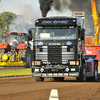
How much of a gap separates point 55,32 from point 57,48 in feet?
2.90

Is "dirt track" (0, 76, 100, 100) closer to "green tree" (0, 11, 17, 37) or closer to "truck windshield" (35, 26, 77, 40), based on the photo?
"truck windshield" (35, 26, 77, 40)

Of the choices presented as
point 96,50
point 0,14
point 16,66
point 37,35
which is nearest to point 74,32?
point 37,35

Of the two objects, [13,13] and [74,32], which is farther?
[13,13]

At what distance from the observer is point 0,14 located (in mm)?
149375

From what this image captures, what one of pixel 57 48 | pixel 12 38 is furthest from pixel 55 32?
pixel 12 38

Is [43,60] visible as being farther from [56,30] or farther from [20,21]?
[20,21]

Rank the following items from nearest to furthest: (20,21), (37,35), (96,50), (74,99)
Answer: (74,99) → (37,35) → (96,50) → (20,21)

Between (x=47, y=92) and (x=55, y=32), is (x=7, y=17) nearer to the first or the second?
(x=55, y=32)

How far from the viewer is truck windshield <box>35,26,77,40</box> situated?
16.9 m

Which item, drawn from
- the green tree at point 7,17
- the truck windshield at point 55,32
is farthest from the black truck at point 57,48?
the green tree at point 7,17

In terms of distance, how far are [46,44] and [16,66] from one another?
14.6m

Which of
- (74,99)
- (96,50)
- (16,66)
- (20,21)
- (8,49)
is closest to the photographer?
(74,99)

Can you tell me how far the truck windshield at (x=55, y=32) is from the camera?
1692 centimetres

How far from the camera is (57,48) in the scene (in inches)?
670
